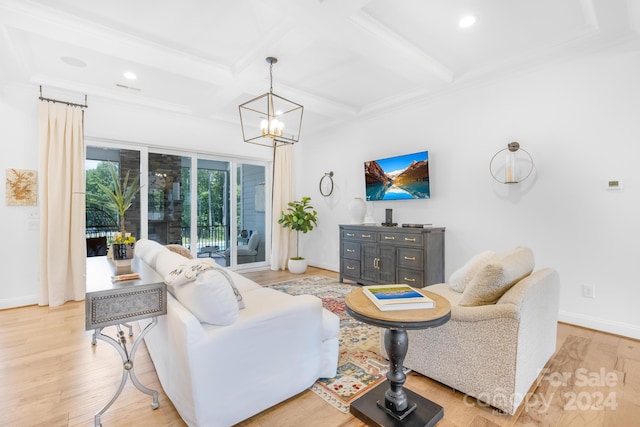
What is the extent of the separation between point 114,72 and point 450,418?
15.2 ft

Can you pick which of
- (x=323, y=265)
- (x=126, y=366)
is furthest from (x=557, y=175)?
(x=126, y=366)

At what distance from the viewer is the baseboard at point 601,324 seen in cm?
277

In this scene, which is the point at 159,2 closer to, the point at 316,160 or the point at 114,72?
the point at 114,72

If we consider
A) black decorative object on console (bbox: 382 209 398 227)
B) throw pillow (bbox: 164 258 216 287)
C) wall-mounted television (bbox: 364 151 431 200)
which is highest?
wall-mounted television (bbox: 364 151 431 200)

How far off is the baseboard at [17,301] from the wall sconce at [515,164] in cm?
593

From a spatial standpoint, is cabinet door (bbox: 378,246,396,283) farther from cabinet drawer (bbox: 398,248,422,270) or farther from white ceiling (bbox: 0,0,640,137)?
white ceiling (bbox: 0,0,640,137)

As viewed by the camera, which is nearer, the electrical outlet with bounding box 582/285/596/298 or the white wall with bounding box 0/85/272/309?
the electrical outlet with bounding box 582/285/596/298

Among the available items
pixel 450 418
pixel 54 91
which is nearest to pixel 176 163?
pixel 54 91

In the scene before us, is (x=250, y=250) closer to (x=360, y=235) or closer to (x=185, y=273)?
(x=360, y=235)

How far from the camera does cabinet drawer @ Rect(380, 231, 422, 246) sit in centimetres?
377

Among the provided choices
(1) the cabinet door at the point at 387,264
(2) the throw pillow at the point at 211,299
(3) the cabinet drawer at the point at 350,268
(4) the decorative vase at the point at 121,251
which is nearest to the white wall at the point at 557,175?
(1) the cabinet door at the point at 387,264

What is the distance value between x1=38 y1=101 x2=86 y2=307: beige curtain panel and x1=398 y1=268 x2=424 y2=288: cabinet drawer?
417 centimetres

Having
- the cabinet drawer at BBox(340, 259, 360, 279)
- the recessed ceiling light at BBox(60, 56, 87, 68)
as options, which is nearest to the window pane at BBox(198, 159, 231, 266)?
the recessed ceiling light at BBox(60, 56, 87, 68)

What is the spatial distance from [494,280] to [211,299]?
5.31 feet
